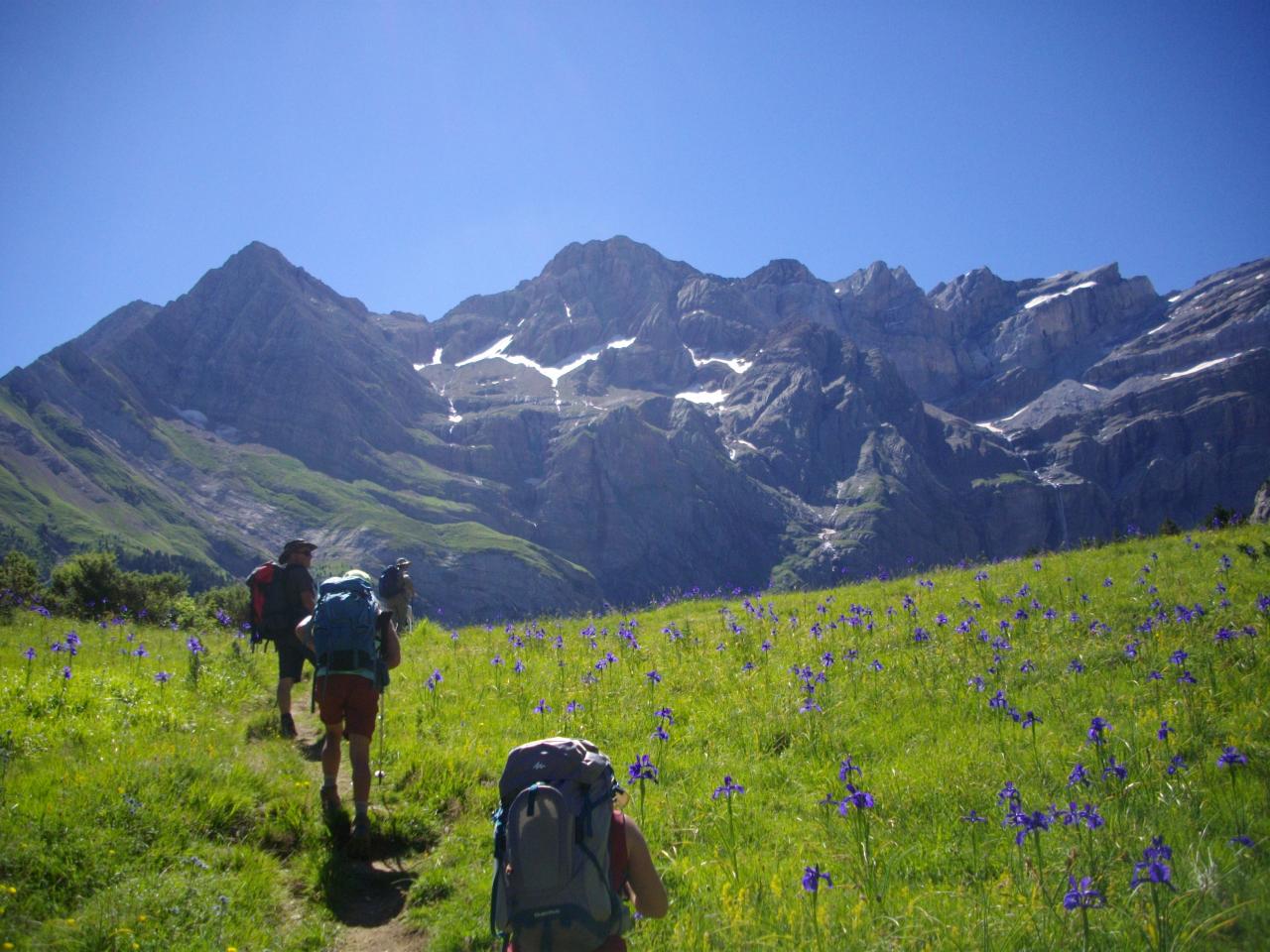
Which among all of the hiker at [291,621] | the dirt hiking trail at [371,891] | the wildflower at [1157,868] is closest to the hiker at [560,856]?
the dirt hiking trail at [371,891]

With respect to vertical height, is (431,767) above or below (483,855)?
above

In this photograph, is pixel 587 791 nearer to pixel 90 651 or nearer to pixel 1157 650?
pixel 1157 650

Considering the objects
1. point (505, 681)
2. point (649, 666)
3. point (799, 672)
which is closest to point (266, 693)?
point (505, 681)

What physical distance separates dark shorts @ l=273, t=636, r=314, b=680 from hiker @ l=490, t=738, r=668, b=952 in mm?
7381

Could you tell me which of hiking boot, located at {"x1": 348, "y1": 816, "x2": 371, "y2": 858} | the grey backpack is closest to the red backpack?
hiking boot, located at {"x1": 348, "y1": 816, "x2": 371, "y2": 858}

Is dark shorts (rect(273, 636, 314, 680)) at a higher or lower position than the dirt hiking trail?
higher

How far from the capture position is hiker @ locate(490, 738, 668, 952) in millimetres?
4121

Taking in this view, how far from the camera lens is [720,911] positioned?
18.4 feet

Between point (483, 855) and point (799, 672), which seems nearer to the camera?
point (483, 855)

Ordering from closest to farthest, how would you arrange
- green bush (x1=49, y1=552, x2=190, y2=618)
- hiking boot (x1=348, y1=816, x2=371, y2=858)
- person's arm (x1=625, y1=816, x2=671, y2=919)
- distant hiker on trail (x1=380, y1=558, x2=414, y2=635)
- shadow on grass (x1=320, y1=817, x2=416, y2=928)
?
person's arm (x1=625, y1=816, x2=671, y2=919), shadow on grass (x1=320, y1=817, x2=416, y2=928), hiking boot (x1=348, y1=816, x2=371, y2=858), distant hiker on trail (x1=380, y1=558, x2=414, y2=635), green bush (x1=49, y1=552, x2=190, y2=618)

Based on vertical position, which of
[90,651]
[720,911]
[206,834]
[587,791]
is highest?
[90,651]

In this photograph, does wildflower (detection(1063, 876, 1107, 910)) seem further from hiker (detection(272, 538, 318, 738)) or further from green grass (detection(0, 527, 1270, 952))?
hiker (detection(272, 538, 318, 738))

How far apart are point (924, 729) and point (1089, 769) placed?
1.89m

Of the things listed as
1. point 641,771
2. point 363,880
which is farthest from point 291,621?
point 641,771
